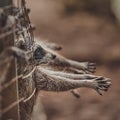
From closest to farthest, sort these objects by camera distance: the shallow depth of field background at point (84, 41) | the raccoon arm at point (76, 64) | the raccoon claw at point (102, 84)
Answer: the raccoon claw at point (102, 84) → the raccoon arm at point (76, 64) → the shallow depth of field background at point (84, 41)

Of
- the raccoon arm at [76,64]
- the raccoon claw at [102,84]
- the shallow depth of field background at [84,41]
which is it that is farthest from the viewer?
the shallow depth of field background at [84,41]

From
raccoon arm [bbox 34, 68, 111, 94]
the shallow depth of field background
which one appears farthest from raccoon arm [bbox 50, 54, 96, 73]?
the shallow depth of field background

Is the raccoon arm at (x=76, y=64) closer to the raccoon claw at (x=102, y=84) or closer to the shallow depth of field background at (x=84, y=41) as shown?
the raccoon claw at (x=102, y=84)

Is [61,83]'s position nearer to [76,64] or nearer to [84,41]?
[76,64]

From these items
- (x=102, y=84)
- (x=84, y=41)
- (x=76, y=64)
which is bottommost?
(x=84, y=41)

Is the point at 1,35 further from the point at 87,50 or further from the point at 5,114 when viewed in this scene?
the point at 87,50

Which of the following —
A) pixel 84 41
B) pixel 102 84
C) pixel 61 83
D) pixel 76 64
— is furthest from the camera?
pixel 84 41

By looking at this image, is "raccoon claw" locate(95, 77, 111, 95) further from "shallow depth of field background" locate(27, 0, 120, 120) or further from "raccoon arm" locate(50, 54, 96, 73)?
"shallow depth of field background" locate(27, 0, 120, 120)

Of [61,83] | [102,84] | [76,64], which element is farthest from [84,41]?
[102,84]

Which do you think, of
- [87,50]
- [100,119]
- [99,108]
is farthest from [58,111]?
[87,50]

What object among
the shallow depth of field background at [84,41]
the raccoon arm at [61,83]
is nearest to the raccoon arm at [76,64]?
the raccoon arm at [61,83]

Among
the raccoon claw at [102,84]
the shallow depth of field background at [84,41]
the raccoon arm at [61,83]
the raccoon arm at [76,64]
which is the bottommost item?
the shallow depth of field background at [84,41]
